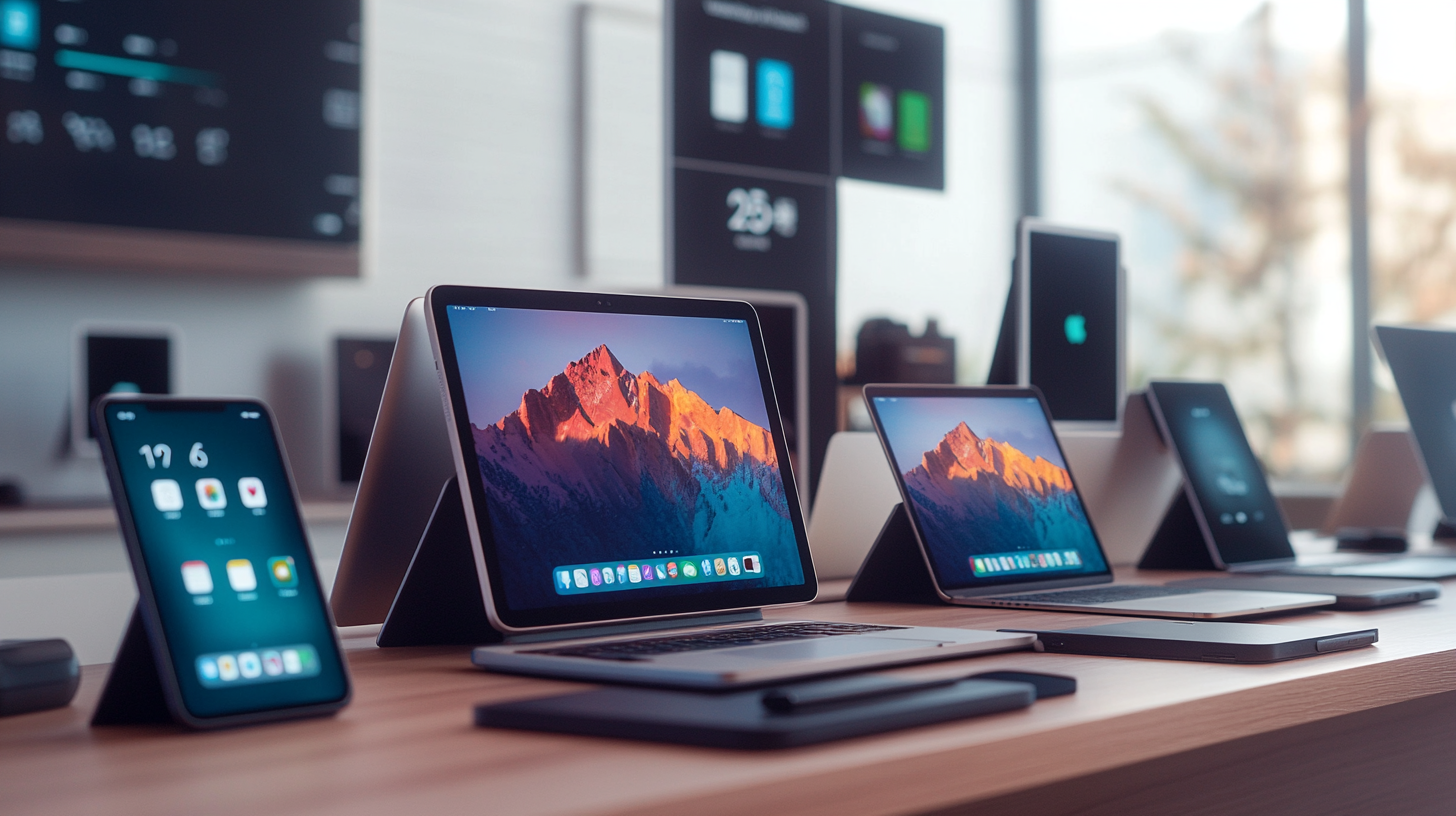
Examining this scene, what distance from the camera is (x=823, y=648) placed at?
0.94 meters

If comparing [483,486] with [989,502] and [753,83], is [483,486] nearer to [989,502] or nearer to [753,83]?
[989,502]

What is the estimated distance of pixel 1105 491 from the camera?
191cm

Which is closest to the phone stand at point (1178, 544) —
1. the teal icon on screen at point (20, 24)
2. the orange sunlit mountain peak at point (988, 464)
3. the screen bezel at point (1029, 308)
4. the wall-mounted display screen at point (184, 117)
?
the screen bezel at point (1029, 308)

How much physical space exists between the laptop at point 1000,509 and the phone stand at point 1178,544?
0.89 ft

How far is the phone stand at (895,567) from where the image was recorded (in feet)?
4.60

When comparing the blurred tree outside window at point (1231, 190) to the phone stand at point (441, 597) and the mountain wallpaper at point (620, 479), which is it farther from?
the phone stand at point (441, 597)

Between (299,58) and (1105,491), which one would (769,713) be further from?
(299,58)

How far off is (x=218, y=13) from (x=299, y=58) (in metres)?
0.22

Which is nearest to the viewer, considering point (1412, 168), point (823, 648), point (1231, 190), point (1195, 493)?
point (823, 648)

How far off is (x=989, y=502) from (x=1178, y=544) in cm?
45

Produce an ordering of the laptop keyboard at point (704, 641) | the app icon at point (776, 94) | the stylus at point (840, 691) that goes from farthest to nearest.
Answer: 1. the app icon at point (776, 94)
2. the laptop keyboard at point (704, 641)
3. the stylus at point (840, 691)

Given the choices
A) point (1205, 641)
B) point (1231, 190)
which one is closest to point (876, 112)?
point (1231, 190)

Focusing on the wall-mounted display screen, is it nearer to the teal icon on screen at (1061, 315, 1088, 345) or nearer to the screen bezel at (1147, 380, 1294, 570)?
the teal icon on screen at (1061, 315, 1088, 345)

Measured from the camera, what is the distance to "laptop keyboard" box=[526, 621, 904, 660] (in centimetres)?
93
